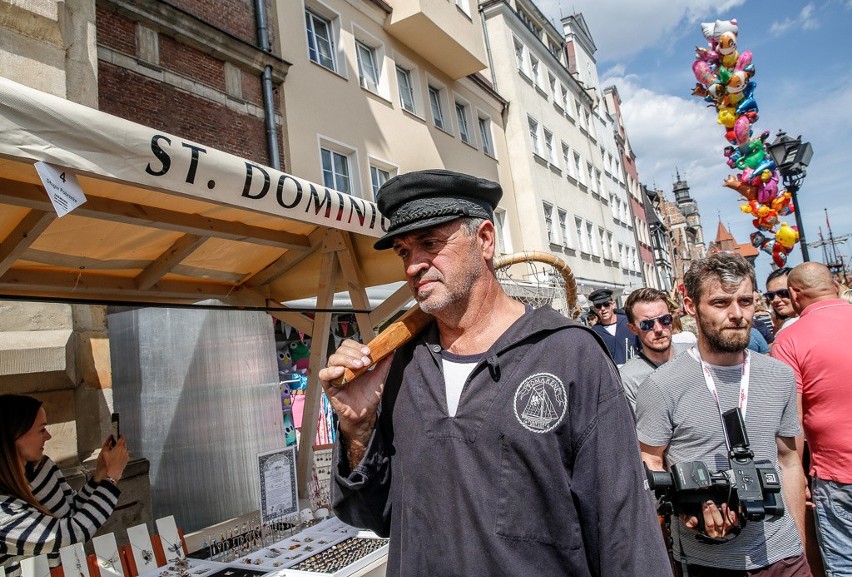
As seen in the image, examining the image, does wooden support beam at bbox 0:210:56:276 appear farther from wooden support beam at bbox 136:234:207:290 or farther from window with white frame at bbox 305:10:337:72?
window with white frame at bbox 305:10:337:72

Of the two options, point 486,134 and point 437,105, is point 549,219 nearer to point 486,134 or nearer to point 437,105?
point 486,134

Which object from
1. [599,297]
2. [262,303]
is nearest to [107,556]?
[262,303]

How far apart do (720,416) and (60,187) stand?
109 inches

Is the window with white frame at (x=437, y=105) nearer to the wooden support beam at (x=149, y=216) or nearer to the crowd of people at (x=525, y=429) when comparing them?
the wooden support beam at (x=149, y=216)

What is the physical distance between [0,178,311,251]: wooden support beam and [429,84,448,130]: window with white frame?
39.8ft

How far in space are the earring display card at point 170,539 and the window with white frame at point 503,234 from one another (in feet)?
51.2

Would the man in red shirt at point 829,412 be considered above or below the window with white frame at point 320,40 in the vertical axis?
below

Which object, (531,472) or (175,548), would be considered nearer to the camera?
(531,472)

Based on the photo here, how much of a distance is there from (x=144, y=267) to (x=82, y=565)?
6.56ft

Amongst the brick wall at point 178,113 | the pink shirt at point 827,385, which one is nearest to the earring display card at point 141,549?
the pink shirt at point 827,385

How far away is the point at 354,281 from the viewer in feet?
13.9

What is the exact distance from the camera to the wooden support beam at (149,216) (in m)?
2.46

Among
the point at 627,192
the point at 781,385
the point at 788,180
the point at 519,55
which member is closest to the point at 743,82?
the point at 788,180

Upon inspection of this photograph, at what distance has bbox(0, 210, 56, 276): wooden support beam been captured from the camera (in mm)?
2639
